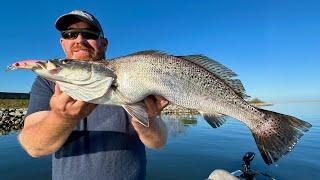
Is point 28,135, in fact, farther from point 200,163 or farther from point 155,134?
point 200,163

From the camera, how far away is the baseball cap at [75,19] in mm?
4582

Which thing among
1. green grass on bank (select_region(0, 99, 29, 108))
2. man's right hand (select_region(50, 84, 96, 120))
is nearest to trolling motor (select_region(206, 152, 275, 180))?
man's right hand (select_region(50, 84, 96, 120))

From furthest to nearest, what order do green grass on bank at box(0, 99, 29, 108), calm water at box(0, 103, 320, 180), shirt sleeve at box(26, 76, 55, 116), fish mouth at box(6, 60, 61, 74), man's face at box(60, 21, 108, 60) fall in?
1. green grass on bank at box(0, 99, 29, 108)
2. calm water at box(0, 103, 320, 180)
3. man's face at box(60, 21, 108, 60)
4. shirt sleeve at box(26, 76, 55, 116)
5. fish mouth at box(6, 60, 61, 74)

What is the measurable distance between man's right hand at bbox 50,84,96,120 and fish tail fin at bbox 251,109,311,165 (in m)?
1.80

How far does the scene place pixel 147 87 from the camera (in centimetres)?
360

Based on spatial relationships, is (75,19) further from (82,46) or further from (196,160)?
(196,160)

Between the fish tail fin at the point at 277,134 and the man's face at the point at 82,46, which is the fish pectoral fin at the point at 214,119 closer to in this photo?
the fish tail fin at the point at 277,134

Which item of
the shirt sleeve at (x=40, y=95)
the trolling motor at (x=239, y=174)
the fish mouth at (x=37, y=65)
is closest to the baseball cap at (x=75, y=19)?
the shirt sleeve at (x=40, y=95)

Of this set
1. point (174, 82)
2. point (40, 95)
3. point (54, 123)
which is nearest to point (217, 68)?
point (174, 82)

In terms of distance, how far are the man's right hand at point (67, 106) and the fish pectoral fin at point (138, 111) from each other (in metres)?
0.41

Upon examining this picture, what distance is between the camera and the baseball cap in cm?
458

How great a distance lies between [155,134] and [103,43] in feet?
4.86

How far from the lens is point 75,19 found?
15.5 ft

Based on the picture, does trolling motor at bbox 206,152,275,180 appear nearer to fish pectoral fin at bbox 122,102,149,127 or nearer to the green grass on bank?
fish pectoral fin at bbox 122,102,149,127
